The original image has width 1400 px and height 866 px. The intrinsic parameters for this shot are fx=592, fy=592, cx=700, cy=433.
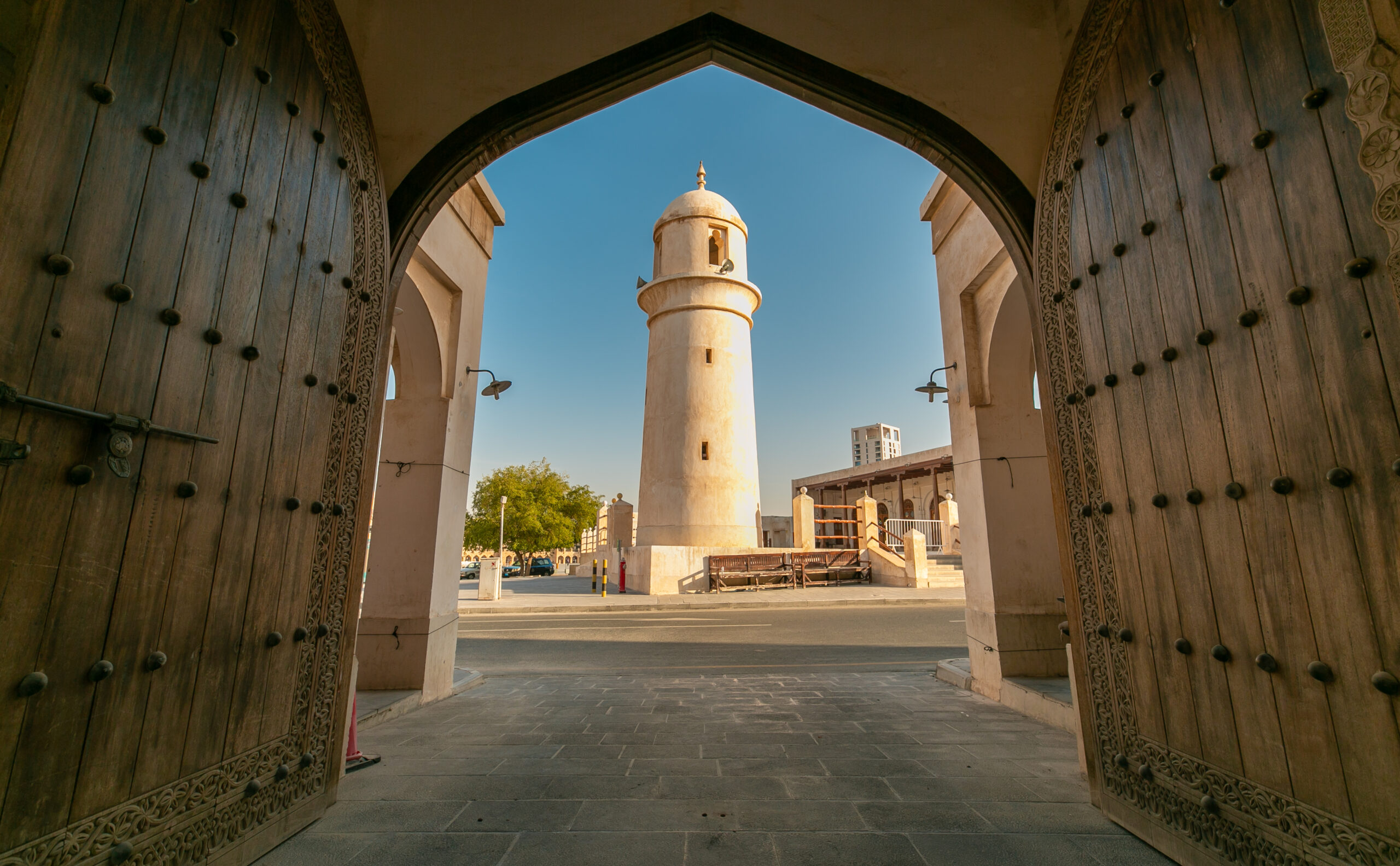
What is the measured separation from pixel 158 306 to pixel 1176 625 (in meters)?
3.68

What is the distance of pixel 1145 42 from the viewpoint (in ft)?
7.82

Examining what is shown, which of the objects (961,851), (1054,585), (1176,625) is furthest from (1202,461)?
(1054,585)

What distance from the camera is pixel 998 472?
18.4 feet

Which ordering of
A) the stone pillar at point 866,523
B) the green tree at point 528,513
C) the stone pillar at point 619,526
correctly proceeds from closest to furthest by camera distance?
the stone pillar at point 866,523, the stone pillar at point 619,526, the green tree at point 528,513

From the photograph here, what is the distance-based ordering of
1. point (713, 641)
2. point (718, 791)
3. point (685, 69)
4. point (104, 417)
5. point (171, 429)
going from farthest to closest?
point (713, 641) → point (685, 69) → point (718, 791) → point (171, 429) → point (104, 417)

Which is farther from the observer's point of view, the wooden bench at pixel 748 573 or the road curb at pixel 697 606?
the wooden bench at pixel 748 573

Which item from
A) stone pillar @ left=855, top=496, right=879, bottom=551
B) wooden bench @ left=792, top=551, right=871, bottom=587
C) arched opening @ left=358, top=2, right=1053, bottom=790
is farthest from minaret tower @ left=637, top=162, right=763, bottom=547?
arched opening @ left=358, top=2, right=1053, bottom=790

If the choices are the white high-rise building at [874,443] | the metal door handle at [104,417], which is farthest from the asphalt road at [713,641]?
the white high-rise building at [874,443]

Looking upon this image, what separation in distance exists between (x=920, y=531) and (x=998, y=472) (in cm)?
1830

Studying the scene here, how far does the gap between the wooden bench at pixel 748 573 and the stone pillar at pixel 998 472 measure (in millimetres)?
11635

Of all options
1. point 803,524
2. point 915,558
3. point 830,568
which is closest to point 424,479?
point 915,558

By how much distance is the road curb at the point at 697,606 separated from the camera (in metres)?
14.1

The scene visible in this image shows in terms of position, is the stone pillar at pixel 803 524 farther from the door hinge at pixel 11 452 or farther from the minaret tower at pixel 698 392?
the door hinge at pixel 11 452

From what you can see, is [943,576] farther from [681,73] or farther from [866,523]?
[681,73]
